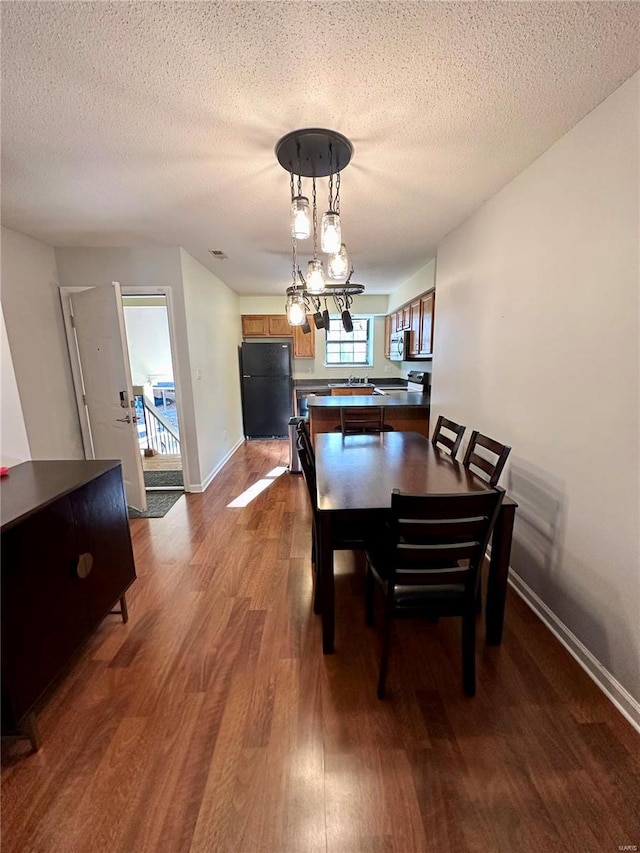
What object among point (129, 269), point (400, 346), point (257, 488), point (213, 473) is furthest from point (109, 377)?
point (400, 346)

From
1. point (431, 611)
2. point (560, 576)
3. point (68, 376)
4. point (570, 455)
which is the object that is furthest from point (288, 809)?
point (68, 376)

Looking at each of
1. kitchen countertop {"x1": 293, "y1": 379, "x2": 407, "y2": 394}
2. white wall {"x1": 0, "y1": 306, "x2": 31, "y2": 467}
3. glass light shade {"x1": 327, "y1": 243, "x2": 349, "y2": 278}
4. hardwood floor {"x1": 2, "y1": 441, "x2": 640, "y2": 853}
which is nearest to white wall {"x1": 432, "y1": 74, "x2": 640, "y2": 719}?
hardwood floor {"x1": 2, "y1": 441, "x2": 640, "y2": 853}

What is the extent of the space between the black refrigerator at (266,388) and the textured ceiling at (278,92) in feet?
10.8

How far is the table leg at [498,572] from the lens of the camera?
1.52m

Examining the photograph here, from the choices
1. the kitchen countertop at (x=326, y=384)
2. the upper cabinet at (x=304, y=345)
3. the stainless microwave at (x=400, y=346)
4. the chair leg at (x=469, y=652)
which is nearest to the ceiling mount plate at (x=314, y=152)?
the chair leg at (x=469, y=652)

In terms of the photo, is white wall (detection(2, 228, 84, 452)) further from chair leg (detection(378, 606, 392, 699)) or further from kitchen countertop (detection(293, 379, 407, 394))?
kitchen countertop (detection(293, 379, 407, 394))

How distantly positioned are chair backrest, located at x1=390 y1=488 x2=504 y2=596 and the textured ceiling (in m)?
1.57

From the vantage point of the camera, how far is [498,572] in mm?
1579

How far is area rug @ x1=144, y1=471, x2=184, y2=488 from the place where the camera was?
155 inches

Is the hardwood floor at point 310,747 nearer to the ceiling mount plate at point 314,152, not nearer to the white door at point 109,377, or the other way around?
the white door at point 109,377

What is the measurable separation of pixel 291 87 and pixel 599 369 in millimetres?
1746

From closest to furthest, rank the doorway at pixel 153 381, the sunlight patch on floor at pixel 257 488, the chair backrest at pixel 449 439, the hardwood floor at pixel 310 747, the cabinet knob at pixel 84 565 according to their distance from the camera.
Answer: the hardwood floor at pixel 310 747 → the cabinet knob at pixel 84 565 → the chair backrest at pixel 449 439 → the sunlight patch on floor at pixel 257 488 → the doorway at pixel 153 381

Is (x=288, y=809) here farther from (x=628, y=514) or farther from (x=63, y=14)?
(x=63, y=14)

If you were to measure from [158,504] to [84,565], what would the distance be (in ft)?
6.70
